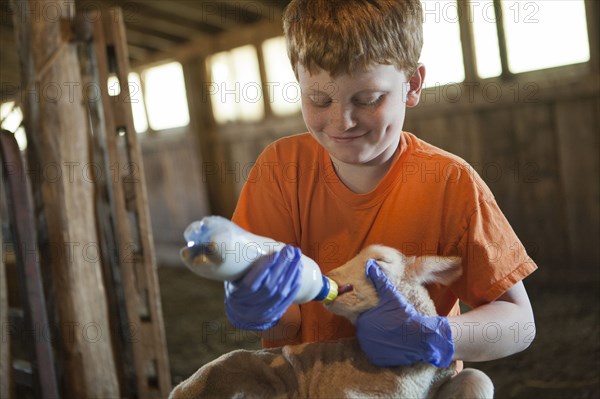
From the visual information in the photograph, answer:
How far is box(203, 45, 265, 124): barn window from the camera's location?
22.1 ft

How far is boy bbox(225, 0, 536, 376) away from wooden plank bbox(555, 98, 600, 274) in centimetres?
335

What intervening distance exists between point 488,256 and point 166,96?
24.6ft

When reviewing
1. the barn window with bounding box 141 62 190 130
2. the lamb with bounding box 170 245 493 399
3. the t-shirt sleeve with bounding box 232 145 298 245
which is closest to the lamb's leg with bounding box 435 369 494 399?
the lamb with bounding box 170 245 493 399

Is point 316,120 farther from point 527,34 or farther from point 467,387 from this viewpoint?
point 527,34

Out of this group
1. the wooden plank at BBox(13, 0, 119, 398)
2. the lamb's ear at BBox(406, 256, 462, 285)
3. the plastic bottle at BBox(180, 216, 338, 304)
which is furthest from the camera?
the wooden plank at BBox(13, 0, 119, 398)

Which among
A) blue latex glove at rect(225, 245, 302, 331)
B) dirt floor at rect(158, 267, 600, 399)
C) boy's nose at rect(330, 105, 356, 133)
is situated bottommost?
dirt floor at rect(158, 267, 600, 399)

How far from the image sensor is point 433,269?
114 cm

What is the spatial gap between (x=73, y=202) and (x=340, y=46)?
1.87 m

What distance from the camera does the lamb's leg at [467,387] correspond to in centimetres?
105

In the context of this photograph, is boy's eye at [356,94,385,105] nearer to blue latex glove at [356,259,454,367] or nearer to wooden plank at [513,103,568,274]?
blue latex glove at [356,259,454,367]

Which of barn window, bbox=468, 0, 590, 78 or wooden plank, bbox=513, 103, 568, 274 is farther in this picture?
wooden plank, bbox=513, 103, 568, 274

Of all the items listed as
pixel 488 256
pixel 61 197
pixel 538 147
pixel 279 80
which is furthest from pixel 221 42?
pixel 488 256

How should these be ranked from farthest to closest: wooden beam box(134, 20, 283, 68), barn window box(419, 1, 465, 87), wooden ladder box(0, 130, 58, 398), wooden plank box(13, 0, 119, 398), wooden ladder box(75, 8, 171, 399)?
wooden beam box(134, 20, 283, 68)
barn window box(419, 1, 465, 87)
wooden ladder box(75, 8, 171, 399)
wooden plank box(13, 0, 119, 398)
wooden ladder box(0, 130, 58, 398)

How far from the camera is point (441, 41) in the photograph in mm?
4852
